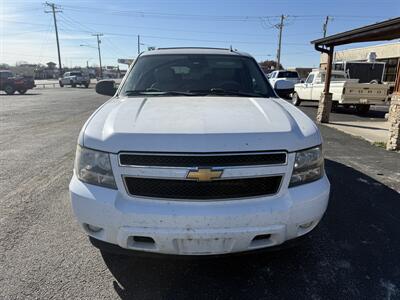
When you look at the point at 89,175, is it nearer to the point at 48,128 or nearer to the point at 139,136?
the point at 139,136

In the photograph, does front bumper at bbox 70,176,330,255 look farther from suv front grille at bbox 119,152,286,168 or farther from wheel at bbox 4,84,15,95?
wheel at bbox 4,84,15,95

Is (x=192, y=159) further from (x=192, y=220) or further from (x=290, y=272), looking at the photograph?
(x=290, y=272)

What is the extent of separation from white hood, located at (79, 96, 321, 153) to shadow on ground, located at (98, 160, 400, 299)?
858 mm

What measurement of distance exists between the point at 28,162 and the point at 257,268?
4729 mm

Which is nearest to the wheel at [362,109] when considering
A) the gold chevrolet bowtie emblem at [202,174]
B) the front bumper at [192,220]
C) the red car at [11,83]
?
the front bumper at [192,220]

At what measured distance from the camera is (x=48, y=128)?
925cm

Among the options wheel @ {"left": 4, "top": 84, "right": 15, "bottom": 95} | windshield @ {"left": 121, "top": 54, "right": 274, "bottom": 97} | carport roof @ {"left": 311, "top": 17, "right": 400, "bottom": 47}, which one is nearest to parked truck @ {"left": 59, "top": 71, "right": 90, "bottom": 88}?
A: wheel @ {"left": 4, "top": 84, "right": 15, "bottom": 95}

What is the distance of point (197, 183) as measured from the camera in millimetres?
2064

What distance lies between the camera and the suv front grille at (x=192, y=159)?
6.69ft

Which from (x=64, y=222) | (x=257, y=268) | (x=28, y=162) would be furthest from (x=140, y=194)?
(x=28, y=162)

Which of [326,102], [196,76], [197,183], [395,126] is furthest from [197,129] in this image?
[326,102]

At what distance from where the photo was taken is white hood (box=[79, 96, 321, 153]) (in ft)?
Answer: 6.76

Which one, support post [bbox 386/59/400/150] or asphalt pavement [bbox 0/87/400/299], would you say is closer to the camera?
asphalt pavement [bbox 0/87/400/299]

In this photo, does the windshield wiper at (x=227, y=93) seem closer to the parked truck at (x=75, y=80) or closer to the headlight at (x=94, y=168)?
the headlight at (x=94, y=168)
